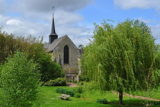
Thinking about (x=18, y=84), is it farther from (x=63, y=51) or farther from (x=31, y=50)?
(x=63, y=51)

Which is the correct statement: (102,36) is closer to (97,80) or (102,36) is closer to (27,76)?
(97,80)

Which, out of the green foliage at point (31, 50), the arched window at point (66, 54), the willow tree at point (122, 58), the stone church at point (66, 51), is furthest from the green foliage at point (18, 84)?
the arched window at point (66, 54)

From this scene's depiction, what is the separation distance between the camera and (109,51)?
15.7 meters

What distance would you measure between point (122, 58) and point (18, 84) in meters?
6.91

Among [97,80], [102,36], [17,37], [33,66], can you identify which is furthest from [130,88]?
[17,37]

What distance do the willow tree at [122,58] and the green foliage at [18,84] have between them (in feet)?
16.0

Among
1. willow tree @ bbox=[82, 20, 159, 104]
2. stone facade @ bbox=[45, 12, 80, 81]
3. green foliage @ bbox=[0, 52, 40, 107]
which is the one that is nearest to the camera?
green foliage @ bbox=[0, 52, 40, 107]

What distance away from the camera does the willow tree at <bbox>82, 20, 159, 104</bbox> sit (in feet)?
51.3

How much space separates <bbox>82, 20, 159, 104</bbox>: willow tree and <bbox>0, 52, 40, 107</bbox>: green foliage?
4.86 metres

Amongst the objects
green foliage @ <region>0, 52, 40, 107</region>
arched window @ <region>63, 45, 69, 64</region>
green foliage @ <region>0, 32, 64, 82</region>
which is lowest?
green foliage @ <region>0, 52, 40, 107</region>

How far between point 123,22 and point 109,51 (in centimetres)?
Result: 248

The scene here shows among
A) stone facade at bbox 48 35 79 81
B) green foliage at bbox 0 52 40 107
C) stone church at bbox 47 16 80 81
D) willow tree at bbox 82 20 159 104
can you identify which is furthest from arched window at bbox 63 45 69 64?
green foliage at bbox 0 52 40 107

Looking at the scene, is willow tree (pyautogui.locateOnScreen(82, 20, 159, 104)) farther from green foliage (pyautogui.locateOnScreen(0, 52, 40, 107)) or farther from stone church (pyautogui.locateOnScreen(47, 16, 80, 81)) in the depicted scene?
stone church (pyautogui.locateOnScreen(47, 16, 80, 81))

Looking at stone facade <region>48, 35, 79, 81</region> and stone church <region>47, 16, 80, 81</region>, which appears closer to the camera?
stone facade <region>48, 35, 79, 81</region>
